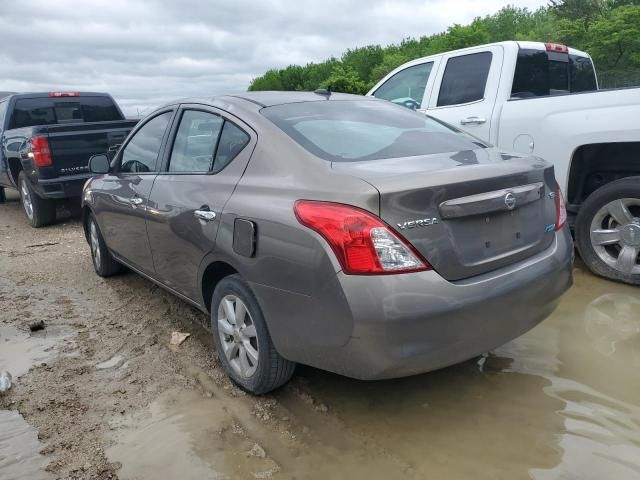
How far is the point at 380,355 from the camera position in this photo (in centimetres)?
229

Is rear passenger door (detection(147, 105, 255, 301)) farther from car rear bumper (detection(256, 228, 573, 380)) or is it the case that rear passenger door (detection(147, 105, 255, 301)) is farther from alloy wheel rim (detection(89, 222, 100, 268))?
alloy wheel rim (detection(89, 222, 100, 268))

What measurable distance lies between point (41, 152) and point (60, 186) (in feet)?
1.60

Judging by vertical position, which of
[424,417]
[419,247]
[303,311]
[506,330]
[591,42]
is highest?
[591,42]

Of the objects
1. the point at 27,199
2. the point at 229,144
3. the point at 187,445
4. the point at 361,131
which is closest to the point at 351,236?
the point at 361,131

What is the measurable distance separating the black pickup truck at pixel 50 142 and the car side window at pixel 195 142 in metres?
3.15

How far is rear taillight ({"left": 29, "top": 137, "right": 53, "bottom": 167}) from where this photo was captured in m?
7.20

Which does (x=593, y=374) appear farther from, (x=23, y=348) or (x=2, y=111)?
(x=2, y=111)

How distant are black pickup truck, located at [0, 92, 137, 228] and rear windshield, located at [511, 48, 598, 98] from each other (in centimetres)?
448

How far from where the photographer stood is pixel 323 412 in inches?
112

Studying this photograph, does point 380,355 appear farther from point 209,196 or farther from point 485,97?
point 485,97

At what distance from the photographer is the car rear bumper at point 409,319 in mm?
2242

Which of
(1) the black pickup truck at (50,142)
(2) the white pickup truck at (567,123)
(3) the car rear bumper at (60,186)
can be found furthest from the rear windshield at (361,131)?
(3) the car rear bumper at (60,186)

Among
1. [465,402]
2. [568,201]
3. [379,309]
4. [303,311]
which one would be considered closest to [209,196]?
[303,311]

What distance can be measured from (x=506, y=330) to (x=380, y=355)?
0.67m
